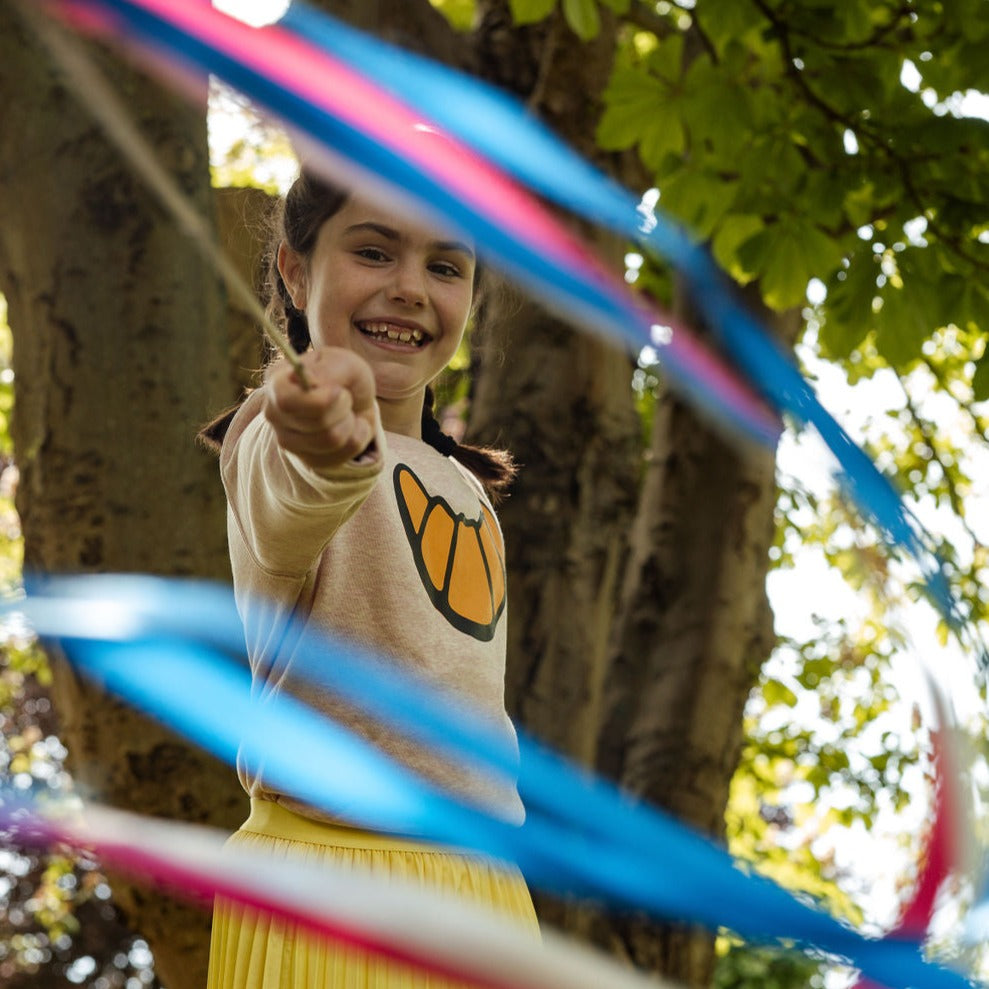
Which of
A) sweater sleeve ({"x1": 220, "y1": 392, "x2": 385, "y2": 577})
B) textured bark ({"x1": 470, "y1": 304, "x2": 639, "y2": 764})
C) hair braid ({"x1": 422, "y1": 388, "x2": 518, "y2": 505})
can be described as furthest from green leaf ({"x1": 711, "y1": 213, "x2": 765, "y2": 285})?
sweater sleeve ({"x1": 220, "y1": 392, "x2": 385, "y2": 577})

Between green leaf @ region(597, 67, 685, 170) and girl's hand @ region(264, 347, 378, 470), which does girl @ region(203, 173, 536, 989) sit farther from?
green leaf @ region(597, 67, 685, 170)

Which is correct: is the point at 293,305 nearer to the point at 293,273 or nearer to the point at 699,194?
the point at 293,273

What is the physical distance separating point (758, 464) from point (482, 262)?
219 centimetres

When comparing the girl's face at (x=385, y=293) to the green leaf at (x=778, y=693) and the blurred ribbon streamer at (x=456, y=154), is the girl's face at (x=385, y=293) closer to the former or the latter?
the blurred ribbon streamer at (x=456, y=154)

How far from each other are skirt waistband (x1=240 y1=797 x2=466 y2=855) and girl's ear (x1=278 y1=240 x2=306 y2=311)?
65cm

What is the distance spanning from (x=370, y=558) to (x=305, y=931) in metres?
0.39

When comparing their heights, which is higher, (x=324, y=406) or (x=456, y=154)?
(x=456, y=154)

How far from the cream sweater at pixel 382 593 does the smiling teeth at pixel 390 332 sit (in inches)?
5.2

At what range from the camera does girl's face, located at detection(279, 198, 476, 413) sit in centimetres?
153

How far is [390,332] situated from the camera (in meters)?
1.54

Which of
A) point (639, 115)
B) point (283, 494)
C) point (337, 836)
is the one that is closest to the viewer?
point (283, 494)

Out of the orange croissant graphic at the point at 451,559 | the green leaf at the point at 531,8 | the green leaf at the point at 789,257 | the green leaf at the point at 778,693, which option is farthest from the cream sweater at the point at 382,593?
the green leaf at the point at 778,693

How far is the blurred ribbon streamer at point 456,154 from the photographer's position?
0.98 metres

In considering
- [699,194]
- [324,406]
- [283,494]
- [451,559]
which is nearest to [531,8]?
[699,194]
